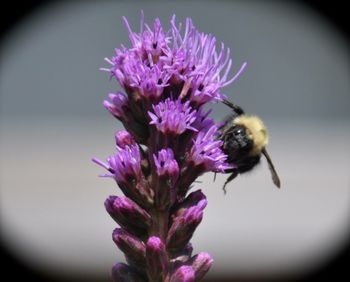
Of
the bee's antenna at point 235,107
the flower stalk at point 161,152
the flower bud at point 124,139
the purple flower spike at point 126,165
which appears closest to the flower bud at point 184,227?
the flower stalk at point 161,152

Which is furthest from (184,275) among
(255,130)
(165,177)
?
(255,130)

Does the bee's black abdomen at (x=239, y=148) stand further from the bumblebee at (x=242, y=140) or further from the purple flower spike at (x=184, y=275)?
the purple flower spike at (x=184, y=275)

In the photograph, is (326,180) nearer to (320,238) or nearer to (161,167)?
(320,238)

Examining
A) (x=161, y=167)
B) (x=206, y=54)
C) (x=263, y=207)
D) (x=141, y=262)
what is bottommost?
(x=141, y=262)

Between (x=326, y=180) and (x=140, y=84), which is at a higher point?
(x=326, y=180)

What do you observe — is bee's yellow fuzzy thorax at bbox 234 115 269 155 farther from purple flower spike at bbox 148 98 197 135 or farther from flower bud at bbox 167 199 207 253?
flower bud at bbox 167 199 207 253

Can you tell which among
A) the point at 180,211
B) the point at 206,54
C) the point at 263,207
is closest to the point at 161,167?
the point at 180,211
